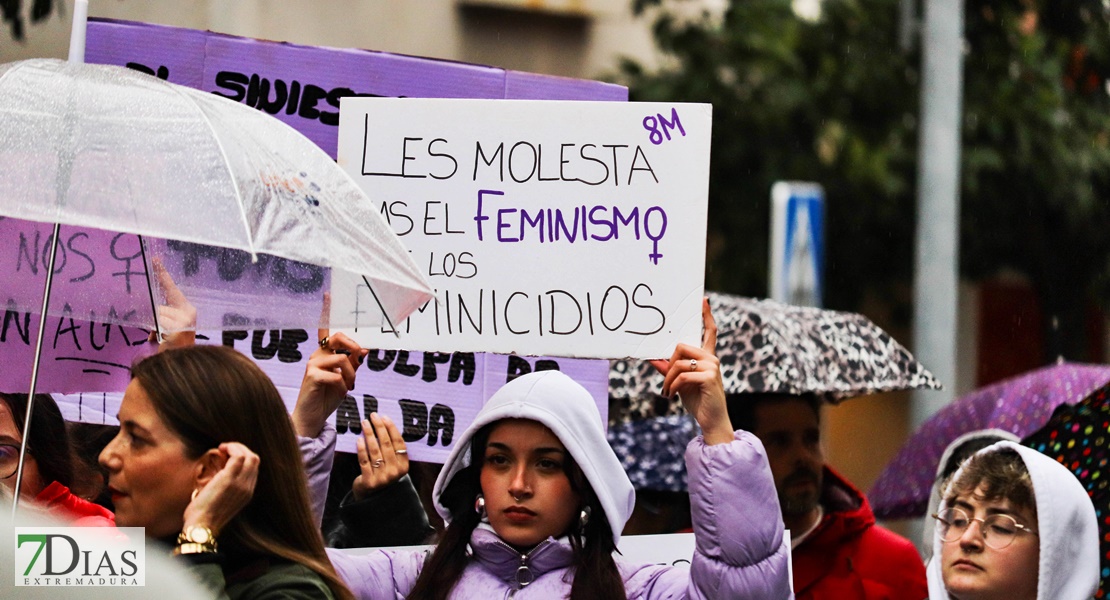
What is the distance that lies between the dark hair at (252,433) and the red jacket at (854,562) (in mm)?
2585

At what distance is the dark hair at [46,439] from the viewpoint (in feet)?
15.3

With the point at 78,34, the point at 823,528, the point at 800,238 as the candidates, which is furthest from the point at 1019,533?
the point at 800,238

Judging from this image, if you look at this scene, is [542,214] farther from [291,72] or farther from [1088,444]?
[1088,444]

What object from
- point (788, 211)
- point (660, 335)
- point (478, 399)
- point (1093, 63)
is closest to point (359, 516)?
point (478, 399)

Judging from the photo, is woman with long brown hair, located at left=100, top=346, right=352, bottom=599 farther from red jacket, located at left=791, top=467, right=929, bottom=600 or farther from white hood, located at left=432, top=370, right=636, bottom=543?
red jacket, located at left=791, top=467, right=929, bottom=600

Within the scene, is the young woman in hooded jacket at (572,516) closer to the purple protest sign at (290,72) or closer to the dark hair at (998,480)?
the dark hair at (998,480)

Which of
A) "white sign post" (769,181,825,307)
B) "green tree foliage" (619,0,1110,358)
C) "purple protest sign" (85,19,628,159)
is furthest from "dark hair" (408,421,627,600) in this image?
"green tree foliage" (619,0,1110,358)

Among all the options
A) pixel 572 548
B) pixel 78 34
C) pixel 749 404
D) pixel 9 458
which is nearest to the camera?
pixel 78 34

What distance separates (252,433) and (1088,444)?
277 centimetres

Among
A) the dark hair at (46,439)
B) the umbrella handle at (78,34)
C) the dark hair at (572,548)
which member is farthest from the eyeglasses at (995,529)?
the umbrella handle at (78,34)

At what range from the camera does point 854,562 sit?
581 cm

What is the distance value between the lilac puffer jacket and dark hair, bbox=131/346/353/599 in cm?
70

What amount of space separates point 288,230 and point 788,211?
6854mm

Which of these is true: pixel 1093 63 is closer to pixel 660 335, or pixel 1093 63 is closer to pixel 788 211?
pixel 788 211
